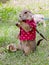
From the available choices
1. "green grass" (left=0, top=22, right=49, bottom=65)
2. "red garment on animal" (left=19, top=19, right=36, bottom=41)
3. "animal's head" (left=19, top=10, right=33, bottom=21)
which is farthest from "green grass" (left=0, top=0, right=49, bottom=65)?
"animal's head" (left=19, top=10, right=33, bottom=21)

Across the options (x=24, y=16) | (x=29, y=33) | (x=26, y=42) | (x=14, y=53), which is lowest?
(x=14, y=53)

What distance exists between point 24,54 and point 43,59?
1.01ft

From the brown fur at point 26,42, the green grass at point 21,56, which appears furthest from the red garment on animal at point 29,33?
the green grass at point 21,56

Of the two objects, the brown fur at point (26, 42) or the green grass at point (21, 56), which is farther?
the brown fur at point (26, 42)

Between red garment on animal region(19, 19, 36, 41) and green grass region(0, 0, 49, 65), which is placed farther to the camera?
red garment on animal region(19, 19, 36, 41)

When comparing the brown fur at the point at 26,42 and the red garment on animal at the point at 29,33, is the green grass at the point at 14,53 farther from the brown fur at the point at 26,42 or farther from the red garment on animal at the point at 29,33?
the red garment on animal at the point at 29,33

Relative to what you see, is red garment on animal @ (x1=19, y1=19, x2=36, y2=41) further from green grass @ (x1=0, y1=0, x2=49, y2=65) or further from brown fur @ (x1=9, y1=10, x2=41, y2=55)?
green grass @ (x1=0, y1=0, x2=49, y2=65)

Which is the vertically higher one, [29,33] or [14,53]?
[29,33]

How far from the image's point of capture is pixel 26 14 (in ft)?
13.0

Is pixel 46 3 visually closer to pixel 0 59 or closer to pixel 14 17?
pixel 14 17

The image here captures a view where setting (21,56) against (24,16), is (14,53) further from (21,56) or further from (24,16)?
(24,16)

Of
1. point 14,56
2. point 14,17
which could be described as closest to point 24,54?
point 14,56

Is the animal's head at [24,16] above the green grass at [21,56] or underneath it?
above

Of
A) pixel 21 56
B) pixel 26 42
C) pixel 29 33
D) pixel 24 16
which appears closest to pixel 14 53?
pixel 21 56
